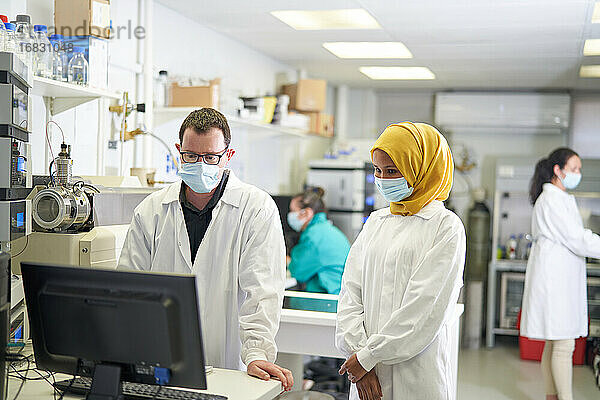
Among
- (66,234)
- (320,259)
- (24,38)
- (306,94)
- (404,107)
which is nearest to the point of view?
(66,234)

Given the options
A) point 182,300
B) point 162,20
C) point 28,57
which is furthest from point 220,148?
point 162,20

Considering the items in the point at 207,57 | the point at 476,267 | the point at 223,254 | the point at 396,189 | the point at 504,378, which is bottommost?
the point at 504,378

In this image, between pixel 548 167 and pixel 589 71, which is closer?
pixel 548 167

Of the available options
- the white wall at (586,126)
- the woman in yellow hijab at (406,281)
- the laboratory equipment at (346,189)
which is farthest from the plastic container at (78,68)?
the white wall at (586,126)

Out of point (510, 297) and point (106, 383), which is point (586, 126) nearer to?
point (510, 297)

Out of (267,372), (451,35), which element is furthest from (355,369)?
(451,35)

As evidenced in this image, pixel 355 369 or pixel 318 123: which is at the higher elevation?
pixel 318 123

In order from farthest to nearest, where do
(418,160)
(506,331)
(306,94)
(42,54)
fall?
(506,331) → (306,94) → (42,54) → (418,160)

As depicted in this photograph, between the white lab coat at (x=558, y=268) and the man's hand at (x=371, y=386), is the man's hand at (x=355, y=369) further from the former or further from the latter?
the white lab coat at (x=558, y=268)

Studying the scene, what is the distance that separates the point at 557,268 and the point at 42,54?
3.35m

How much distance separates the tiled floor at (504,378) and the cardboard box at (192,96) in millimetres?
2685

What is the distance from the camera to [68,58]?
114 inches

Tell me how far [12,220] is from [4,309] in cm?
35

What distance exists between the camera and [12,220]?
1870 millimetres
